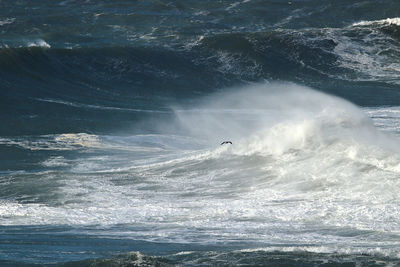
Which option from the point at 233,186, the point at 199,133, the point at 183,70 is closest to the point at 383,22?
the point at 183,70

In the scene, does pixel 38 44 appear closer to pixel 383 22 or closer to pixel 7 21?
pixel 7 21

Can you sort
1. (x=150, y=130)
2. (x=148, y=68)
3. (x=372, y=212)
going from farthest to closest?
(x=148, y=68) < (x=150, y=130) < (x=372, y=212)

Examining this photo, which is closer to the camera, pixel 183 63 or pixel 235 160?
pixel 235 160

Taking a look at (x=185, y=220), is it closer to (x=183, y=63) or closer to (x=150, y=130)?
(x=150, y=130)

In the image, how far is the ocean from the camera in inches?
433

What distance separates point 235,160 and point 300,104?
743 cm

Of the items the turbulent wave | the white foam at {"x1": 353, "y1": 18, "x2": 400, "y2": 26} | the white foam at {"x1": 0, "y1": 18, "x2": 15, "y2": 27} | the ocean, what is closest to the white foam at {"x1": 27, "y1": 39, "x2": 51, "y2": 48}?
the ocean

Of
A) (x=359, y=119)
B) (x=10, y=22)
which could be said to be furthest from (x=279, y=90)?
(x=10, y=22)

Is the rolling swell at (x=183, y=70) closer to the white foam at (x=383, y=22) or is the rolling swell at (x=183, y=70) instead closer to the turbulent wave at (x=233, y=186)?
the white foam at (x=383, y=22)

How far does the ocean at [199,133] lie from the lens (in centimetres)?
1100

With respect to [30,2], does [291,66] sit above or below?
below

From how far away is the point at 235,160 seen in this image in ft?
53.3

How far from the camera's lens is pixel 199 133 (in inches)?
803

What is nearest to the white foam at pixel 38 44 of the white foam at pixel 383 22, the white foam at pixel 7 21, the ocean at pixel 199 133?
the ocean at pixel 199 133
